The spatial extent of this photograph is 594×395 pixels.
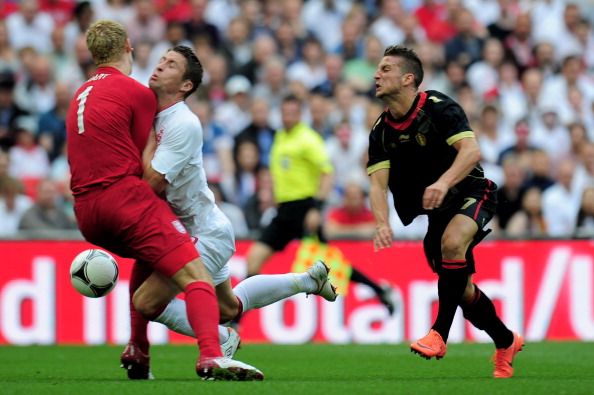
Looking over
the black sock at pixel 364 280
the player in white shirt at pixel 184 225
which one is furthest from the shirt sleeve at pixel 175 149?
the black sock at pixel 364 280

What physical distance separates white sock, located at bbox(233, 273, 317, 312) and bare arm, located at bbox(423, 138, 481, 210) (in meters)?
1.14

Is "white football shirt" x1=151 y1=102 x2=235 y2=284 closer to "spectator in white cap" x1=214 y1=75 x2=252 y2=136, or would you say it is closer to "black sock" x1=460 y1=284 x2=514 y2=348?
"black sock" x1=460 y1=284 x2=514 y2=348

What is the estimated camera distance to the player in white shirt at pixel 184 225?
26.7 ft

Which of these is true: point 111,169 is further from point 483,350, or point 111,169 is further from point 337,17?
point 337,17

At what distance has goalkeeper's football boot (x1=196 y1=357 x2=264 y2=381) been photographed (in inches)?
307

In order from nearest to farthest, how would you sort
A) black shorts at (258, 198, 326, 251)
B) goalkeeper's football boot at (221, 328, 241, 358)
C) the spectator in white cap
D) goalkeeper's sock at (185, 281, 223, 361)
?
1. goalkeeper's sock at (185, 281, 223, 361)
2. goalkeeper's football boot at (221, 328, 241, 358)
3. black shorts at (258, 198, 326, 251)
4. the spectator in white cap

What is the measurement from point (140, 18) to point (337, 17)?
3024 millimetres

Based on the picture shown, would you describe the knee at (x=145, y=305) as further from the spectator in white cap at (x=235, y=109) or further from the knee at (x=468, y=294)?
the spectator in white cap at (x=235, y=109)

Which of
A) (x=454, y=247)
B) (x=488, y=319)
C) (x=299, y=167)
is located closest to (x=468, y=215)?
(x=454, y=247)

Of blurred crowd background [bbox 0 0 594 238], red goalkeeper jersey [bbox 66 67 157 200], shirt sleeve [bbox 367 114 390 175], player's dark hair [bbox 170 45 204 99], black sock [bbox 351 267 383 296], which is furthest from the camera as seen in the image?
blurred crowd background [bbox 0 0 594 238]

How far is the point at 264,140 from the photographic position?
1694 cm

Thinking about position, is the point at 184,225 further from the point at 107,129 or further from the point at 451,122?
the point at 451,122

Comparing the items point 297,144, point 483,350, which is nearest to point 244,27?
point 297,144

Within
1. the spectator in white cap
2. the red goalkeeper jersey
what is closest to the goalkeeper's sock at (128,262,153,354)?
the red goalkeeper jersey
